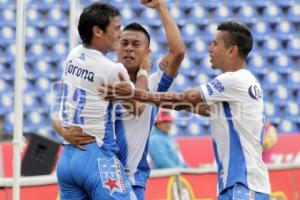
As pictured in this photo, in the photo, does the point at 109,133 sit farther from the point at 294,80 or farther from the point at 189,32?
the point at 294,80

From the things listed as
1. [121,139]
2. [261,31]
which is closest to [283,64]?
[261,31]

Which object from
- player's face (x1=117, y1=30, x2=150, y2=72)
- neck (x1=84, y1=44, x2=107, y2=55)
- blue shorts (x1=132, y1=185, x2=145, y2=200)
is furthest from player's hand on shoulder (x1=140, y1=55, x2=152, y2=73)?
blue shorts (x1=132, y1=185, x2=145, y2=200)

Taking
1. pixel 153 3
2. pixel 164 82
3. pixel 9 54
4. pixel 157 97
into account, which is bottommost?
pixel 157 97

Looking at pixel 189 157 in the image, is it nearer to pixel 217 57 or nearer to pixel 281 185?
pixel 281 185

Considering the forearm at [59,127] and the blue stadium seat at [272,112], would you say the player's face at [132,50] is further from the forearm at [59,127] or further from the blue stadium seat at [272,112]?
the blue stadium seat at [272,112]

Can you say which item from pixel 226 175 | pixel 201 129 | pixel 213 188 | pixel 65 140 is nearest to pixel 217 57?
pixel 226 175

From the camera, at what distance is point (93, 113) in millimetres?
5930

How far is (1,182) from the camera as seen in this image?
7203 mm

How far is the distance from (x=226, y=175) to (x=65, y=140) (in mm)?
1152

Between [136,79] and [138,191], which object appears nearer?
[136,79]

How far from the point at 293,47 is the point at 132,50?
33.7ft

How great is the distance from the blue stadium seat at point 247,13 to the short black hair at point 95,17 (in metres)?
10.5

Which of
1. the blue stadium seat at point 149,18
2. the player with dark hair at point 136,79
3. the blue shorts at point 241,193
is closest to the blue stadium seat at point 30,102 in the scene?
the blue stadium seat at point 149,18

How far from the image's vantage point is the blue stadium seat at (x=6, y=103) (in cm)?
1516
